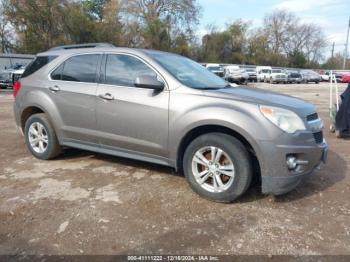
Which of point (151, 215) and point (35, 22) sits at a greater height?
point (35, 22)

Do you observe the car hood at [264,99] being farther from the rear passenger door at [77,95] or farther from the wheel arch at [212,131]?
the rear passenger door at [77,95]

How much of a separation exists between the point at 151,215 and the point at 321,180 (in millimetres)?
A: 2410

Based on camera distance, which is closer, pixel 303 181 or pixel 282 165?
pixel 282 165

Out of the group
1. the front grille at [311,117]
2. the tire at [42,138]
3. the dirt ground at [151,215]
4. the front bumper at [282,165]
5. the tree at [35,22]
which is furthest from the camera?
the tree at [35,22]

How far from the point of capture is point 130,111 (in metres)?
4.59

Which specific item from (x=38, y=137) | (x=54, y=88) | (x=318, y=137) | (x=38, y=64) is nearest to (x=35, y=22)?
(x=38, y=64)

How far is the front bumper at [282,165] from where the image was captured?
3.82m

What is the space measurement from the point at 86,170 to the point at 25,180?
80 centimetres

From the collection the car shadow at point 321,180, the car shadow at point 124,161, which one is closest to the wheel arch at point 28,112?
the car shadow at point 124,161

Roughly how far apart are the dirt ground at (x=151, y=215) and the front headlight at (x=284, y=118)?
0.88 metres

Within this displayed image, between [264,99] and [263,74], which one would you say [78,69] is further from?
[263,74]

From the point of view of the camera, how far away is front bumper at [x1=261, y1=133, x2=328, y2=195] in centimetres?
382

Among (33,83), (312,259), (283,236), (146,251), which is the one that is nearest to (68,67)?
(33,83)

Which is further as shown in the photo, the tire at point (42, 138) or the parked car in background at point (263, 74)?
the parked car in background at point (263, 74)
